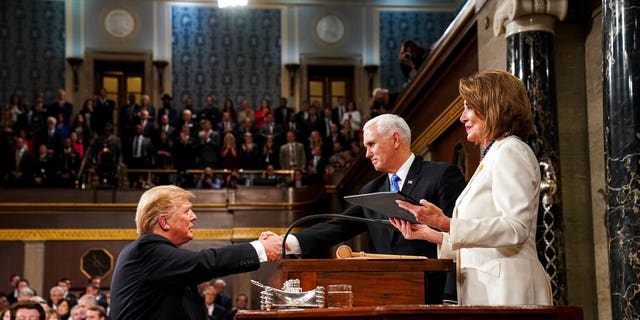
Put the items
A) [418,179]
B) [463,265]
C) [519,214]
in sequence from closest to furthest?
1. [519,214]
2. [463,265]
3. [418,179]

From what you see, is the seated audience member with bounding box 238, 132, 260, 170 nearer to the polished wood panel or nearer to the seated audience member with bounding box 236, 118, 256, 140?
the seated audience member with bounding box 236, 118, 256, 140

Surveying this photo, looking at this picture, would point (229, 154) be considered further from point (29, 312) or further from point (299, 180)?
point (29, 312)

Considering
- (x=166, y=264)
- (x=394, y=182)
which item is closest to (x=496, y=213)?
(x=394, y=182)

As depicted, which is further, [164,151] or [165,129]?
[165,129]

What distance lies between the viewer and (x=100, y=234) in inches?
607

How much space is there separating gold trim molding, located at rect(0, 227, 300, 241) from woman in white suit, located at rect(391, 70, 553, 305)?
39.2 feet

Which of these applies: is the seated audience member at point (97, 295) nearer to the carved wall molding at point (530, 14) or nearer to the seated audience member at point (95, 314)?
the seated audience member at point (95, 314)

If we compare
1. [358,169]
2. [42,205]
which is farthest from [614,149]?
[42,205]

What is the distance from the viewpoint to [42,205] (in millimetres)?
15297

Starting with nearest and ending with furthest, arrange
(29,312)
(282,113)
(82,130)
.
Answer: (29,312)
(82,130)
(282,113)

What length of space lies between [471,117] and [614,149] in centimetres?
175

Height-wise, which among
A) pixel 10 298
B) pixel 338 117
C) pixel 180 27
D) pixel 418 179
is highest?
pixel 180 27

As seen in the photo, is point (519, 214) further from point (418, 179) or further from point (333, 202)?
point (333, 202)

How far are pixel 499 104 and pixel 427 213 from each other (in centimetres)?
50
